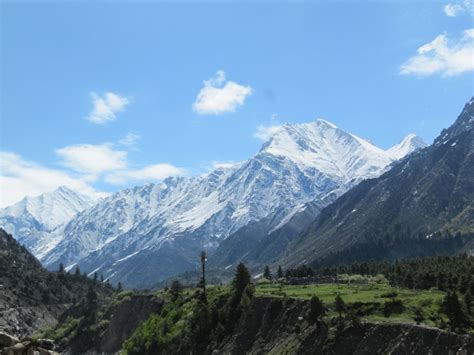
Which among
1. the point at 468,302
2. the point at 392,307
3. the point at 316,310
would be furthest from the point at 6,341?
the point at 468,302

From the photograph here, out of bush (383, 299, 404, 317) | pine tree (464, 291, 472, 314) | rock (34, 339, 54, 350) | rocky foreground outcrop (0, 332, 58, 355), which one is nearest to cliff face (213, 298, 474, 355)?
bush (383, 299, 404, 317)

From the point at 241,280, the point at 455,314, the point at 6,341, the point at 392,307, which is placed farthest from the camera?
the point at 241,280

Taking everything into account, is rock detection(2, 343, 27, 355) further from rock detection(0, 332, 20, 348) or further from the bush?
the bush

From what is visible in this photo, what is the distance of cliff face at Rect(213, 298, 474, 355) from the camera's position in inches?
3141

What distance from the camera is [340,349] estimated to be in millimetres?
91750

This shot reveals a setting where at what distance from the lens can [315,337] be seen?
98.3m

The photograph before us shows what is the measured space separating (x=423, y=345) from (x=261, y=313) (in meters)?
45.6

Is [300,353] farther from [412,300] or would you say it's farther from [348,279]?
[348,279]

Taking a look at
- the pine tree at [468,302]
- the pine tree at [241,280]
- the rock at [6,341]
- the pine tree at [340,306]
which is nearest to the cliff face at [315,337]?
the pine tree at [340,306]

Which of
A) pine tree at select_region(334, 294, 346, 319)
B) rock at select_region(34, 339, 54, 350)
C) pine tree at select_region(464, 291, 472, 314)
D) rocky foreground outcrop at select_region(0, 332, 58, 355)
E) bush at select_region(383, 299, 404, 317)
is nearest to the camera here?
rocky foreground outcrop at select_region(0, 332, 58, 355)

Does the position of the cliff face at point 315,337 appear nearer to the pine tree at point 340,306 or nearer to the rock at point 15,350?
the pine tree at point 340,306

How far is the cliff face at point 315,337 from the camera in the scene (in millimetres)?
79769

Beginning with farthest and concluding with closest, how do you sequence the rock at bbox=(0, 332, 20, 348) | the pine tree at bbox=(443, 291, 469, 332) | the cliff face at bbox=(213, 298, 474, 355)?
the pine tree at bbox=(443, 291, 469, 332) → the cliff face at bbox=(213, 298, 474, 355) → the rock at bbox=(0, 332, 20, 348)

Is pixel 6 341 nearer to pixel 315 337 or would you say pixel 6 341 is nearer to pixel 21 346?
pixel 21 346
